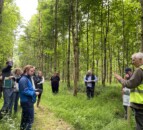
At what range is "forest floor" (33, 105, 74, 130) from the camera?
374 inches

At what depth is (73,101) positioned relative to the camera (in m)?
14.0

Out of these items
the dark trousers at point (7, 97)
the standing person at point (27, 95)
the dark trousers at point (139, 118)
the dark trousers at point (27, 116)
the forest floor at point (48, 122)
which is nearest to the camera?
the dark trousers at point (139, 118)

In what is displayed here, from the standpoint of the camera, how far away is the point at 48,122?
10336mm

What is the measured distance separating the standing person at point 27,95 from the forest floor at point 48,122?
1.26 metres

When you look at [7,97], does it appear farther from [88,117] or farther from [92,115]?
[92,115]

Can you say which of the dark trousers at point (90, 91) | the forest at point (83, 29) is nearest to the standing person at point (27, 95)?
the forest at point (83, 29)

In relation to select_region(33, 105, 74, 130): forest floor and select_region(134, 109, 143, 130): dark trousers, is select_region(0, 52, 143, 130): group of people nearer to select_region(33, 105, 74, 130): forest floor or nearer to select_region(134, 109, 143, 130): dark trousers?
select_region(134, 109, 143, 130): dark trousers

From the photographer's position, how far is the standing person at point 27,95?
24.7 ft

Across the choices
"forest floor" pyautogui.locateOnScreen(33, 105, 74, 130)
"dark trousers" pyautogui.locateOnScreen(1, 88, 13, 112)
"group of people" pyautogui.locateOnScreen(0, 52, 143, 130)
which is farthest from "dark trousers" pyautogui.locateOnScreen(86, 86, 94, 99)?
"dark trousers" pyautogui.locateOnScreen(1, 88, 13, 112)

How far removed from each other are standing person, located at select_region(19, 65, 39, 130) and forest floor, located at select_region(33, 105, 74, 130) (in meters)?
1.26

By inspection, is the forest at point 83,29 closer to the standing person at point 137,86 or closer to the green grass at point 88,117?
the green grass at point 88,117

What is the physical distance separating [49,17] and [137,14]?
9.96 meters

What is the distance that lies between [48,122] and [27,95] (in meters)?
A: 3.06

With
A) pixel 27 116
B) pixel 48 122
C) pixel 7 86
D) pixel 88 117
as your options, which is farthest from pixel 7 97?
pixel 88 117
